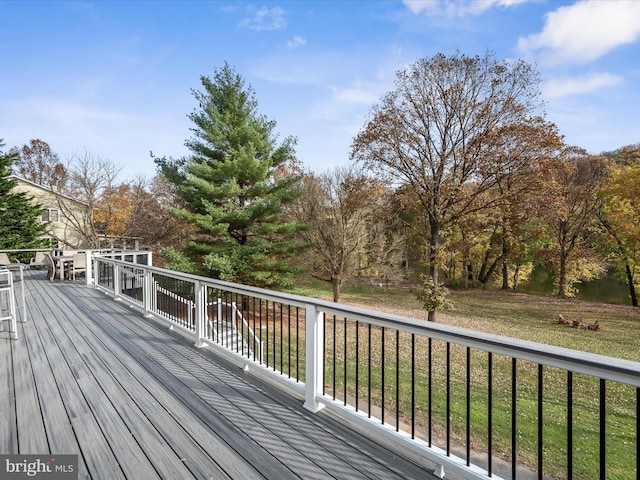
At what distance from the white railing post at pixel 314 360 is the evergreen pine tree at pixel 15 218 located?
18.5 meters

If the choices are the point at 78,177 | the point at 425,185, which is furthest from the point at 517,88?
the point at 78,177

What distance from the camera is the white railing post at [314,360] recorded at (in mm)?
2473

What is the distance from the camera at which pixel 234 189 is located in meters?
10.5

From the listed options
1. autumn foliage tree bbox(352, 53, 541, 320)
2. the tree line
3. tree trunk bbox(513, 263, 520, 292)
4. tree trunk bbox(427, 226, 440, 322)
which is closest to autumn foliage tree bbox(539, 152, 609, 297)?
the tree line

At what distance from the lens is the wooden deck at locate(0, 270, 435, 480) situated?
5.95 feet

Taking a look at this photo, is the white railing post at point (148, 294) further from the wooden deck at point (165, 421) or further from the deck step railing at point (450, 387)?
the wooden deck at point (165, 421)

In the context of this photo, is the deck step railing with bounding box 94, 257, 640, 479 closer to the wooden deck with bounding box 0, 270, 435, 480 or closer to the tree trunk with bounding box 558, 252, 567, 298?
the wooden deck with bounding box 0, 270, 435, 480

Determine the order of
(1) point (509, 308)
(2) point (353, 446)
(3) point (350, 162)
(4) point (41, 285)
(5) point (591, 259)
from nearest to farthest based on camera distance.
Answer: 1. (2) point (353, 446)
2. (4) point (41, 285)
3. (3) point (350, 162)
4. (1) point (509, 308)
5. (5) point (591, 259)

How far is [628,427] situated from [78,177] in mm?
23283

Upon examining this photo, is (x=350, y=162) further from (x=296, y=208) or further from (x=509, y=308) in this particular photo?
(x=509, y=308)

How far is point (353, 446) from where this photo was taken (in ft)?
6.67

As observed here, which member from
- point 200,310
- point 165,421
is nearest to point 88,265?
point 200,310

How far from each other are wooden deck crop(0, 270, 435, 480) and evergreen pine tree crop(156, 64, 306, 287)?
21.0 feet

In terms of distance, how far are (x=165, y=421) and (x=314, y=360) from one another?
3.68ft
